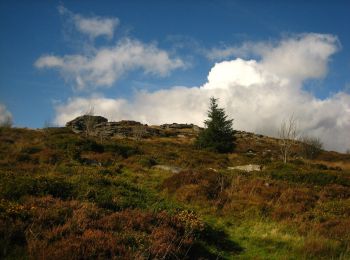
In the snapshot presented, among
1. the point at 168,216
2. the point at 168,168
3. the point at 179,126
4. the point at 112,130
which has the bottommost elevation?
the point at 168,216

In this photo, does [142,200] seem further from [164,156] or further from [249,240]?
[164,156]

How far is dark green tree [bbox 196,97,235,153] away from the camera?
1815 inches

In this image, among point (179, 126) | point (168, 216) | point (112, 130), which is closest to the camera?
point (168, 216)

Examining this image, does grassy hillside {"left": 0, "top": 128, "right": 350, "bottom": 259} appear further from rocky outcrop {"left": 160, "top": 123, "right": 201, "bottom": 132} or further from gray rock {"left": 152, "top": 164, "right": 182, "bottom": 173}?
rocky outcrop {"left": 160, "top": 123, "right": 201, "bottom": 132}

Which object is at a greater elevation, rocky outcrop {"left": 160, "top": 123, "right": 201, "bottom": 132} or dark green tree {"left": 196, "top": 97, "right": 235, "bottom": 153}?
rocky outcrop {"left": 160, "top": 123, "right": 201, "bottom": 132}

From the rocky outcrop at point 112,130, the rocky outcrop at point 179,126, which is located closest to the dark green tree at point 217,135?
the rocky outcrop at point 112,130

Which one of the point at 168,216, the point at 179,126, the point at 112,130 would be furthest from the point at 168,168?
the point at 179,126

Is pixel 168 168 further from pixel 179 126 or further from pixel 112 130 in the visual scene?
pixel 179 126

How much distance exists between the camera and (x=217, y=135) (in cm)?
4694

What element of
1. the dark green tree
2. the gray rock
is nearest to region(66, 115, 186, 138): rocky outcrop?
the dark green tree

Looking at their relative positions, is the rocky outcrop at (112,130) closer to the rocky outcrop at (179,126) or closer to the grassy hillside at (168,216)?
the rocky outcrop at (179,126)

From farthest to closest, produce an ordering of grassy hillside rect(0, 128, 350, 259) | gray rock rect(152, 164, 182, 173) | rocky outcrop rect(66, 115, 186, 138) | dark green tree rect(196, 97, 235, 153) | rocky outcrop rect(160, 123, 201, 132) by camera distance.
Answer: rocky outcrop rect(160, 123, 201, 132) < rocky outcrop rect(66, 115, 186, 138) < dark green tree rect(196, 97, 235, 153) < gray rock rect(152, 164, 182, 173) < grassy hillside rect(0, 128, 350, 259)

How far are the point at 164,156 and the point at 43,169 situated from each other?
46.0 ft

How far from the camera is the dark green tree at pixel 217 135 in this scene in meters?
46.1
